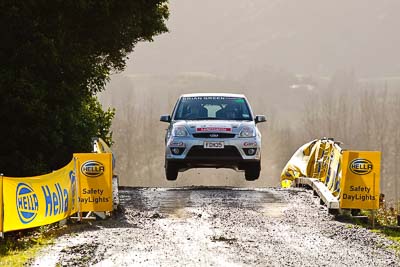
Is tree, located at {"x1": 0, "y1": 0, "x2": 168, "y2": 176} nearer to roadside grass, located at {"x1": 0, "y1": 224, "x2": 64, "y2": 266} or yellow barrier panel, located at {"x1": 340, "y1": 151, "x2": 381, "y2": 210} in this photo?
roadside grass, located at {"x1": 0, "y1": 224, "x2": 64, "y2": 266}

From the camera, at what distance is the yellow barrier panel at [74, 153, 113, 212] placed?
13.4 meters

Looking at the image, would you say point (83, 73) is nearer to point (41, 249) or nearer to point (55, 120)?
point (55, 120)

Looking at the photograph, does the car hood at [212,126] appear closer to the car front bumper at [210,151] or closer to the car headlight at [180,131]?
the car headlight at [180,131]

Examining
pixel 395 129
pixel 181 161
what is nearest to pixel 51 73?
pixel 181 161

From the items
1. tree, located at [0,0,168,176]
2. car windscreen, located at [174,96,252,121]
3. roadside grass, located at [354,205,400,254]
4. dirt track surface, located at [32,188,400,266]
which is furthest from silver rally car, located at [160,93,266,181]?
roadside grass, located at [354,205,400,254]

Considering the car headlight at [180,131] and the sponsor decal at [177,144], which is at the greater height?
the car headlight at [180,131]

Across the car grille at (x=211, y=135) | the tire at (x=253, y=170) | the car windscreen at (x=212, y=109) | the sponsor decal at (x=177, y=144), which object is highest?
the car windscreen at (x=212, y=109)

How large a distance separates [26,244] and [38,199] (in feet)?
3.45

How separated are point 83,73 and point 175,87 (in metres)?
178

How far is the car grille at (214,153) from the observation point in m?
17.0

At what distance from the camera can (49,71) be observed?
17.7 m

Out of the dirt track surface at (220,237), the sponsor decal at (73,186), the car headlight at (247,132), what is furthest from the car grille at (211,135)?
the sponsor decal at (73,186)

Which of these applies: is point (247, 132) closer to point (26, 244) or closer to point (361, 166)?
point (361, 166)

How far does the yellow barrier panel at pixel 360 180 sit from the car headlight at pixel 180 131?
14.8 ft
